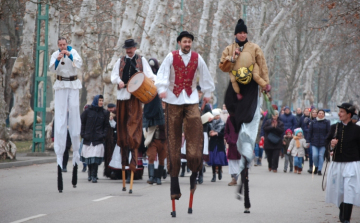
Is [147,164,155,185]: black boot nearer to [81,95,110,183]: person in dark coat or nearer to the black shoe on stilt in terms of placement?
the black shoe on stilt

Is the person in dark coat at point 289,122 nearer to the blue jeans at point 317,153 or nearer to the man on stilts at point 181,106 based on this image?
the blue jeans at point 317,153

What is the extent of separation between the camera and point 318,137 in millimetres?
19859

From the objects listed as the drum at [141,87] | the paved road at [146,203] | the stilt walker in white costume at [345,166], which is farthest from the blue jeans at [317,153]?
the stilt walker in white costume at [345,166]

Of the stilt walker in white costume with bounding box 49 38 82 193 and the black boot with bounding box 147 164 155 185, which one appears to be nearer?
Result: the stilt walker in white costume with bounding box 49 38 82 193

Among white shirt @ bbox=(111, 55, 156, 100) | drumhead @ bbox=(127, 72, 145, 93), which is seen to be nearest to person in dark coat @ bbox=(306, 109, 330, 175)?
white shirt @ bbox=(111, 55, 156, 100)

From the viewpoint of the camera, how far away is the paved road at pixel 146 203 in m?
9.04

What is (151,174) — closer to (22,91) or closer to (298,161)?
(298,161)

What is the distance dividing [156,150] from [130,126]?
7.93 ft

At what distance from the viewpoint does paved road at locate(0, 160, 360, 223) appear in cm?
904

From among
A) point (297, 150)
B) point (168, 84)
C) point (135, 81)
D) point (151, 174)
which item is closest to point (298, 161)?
point (297, 150)

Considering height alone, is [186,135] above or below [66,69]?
below

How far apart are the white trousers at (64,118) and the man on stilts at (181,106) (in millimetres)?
2855

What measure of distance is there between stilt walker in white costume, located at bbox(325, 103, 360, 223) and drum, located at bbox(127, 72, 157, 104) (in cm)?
354

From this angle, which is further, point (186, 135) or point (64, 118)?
point (64, 118)
